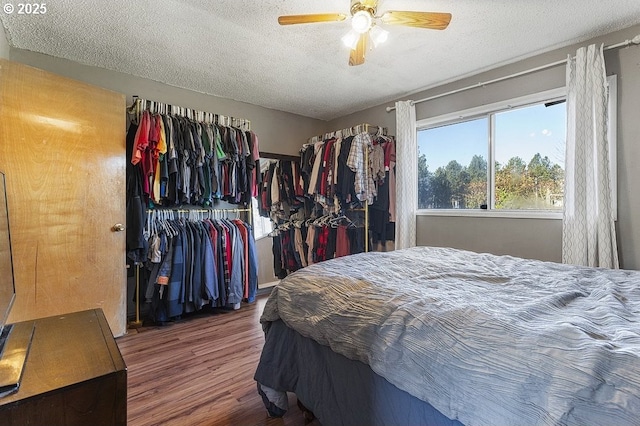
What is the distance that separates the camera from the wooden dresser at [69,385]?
0.66 metres

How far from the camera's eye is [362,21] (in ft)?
5.38

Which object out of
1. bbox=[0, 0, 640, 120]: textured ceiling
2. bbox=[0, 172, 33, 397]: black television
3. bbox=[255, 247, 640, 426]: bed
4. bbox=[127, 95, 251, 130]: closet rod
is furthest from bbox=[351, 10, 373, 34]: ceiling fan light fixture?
bbox=[127, 95, 251, 130]: closet rod

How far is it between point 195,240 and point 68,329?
186 centimetres

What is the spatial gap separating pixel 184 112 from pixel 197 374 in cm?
234

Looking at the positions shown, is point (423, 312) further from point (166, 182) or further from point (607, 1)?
point (166, 182)

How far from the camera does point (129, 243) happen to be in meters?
2.56

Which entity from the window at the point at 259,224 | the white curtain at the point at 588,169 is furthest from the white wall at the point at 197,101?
the white curtain at the point at 588,169

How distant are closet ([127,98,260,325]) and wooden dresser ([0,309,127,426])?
5.94ft

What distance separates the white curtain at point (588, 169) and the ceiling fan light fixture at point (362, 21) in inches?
64.4

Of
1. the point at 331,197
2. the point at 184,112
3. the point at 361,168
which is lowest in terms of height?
the point at 331,197

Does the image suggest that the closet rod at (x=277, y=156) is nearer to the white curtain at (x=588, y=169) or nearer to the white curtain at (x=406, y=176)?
the white curtain at (x=406, y=176)

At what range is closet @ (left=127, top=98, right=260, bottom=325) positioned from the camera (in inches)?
103

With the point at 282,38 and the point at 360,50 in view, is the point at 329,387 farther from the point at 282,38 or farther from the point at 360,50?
the point at 282,38

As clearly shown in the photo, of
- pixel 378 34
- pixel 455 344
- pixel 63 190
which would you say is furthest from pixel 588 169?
pixel 63 190
